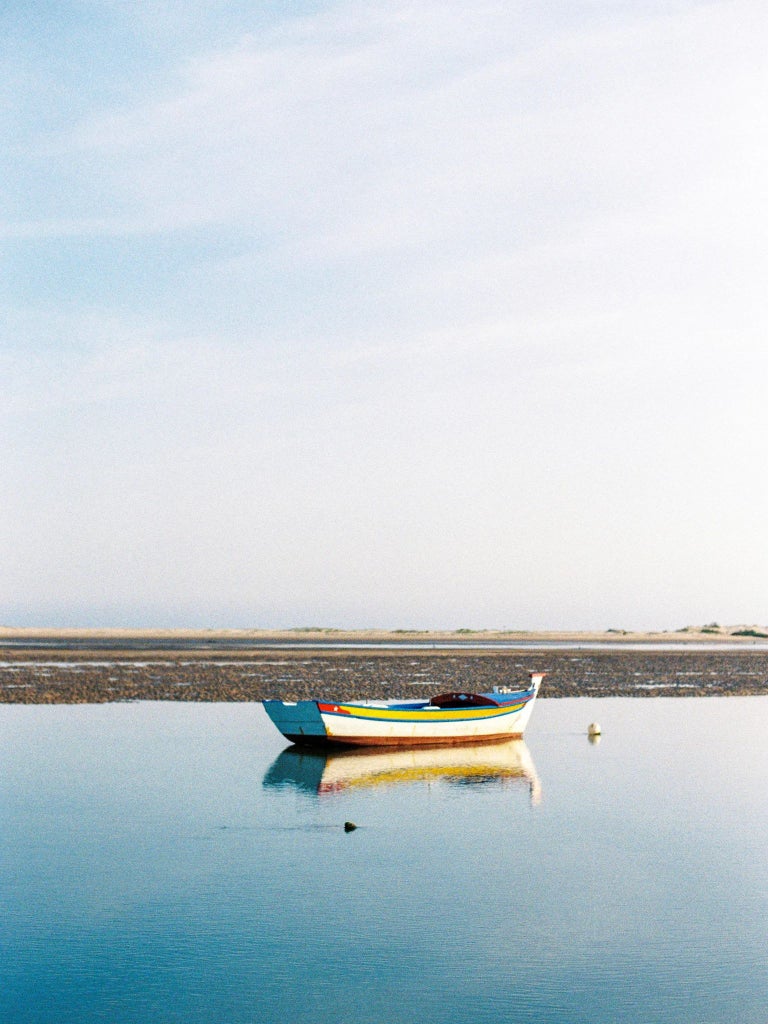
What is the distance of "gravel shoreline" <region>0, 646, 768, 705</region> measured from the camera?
50.1 m

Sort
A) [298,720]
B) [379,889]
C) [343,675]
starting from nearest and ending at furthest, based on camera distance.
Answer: [379,889] < [298,720] < [343,675]

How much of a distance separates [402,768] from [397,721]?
283 cm

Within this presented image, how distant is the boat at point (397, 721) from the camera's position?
104ft

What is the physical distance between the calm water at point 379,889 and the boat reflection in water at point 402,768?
15 centimetres

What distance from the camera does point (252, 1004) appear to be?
1250 cm

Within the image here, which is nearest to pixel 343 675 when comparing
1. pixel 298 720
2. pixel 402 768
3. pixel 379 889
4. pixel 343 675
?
pixel 343 675

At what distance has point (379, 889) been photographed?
1708cm

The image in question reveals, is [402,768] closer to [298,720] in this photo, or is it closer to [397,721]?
[397,721]

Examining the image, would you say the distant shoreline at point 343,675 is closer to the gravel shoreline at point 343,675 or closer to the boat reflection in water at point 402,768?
the gravel shoreline at point 343,675

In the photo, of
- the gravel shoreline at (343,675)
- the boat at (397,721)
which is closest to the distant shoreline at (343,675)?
the gravel shoreline at (343,675)

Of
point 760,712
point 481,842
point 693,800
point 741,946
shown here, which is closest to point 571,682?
point 760,712

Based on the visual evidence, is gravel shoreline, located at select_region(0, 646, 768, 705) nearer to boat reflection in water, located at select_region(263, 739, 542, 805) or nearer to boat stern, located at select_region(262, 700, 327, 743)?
boat stern, located at select_region(262, 700, 327, 743)

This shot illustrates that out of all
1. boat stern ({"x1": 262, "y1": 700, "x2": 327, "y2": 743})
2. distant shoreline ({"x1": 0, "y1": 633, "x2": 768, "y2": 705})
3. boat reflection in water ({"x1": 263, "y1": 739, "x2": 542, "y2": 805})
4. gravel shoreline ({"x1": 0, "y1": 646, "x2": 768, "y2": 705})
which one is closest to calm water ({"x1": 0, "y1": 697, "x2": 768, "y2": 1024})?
boat reflection in water ({"x1": 263, "y1": 739, "x2": 542, "y2": 805})

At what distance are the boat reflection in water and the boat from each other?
0.35 meters
